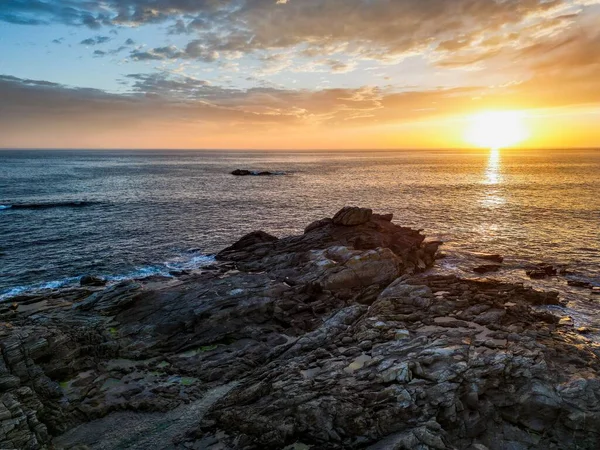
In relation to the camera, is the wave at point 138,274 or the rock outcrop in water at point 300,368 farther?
the wave at point 138,274

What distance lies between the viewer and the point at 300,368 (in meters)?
20.5

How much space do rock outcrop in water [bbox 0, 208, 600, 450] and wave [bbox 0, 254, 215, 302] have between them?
130 inches

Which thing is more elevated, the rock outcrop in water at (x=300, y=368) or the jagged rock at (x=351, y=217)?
the jagged rock at (x=351, y=217)

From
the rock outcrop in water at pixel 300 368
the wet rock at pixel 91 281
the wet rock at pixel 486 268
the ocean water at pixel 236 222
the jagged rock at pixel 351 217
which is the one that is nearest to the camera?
the rock outcrop in water at pixel 300 368

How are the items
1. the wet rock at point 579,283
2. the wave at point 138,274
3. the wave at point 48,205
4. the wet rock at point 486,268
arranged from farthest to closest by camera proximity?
the wave at point 48,205 → the wet rock at point 486,268 → the wave at point 138,274 → the wet rock at point 579,283

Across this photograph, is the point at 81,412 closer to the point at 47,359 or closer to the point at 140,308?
the point at 47,359

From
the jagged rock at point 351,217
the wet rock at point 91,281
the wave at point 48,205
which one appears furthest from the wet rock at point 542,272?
the wave at point 48,205

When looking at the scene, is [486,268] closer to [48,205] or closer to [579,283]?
[579,283]

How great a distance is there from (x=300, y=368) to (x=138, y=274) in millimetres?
27632

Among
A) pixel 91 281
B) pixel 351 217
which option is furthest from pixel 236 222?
pixel 91 281

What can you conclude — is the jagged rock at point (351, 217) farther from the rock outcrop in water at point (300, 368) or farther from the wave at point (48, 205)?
the wave at point (48, 205)

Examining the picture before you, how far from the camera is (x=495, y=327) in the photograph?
23469 mm

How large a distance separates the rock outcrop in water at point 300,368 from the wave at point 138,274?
3.31 metres

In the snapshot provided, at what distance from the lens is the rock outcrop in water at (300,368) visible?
16141mm
